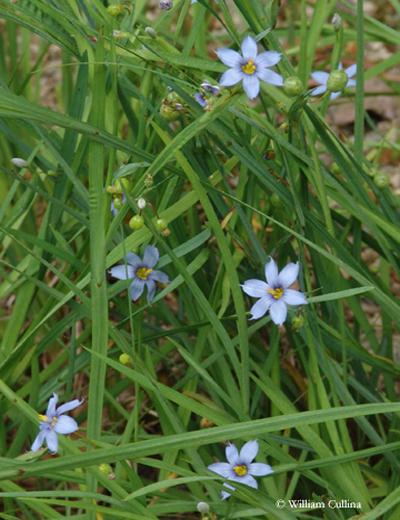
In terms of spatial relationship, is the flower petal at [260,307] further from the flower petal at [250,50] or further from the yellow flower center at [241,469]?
the flower petal at [250,50]

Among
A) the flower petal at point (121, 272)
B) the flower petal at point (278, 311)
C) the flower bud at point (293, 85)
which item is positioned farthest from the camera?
the flower petal at point (121, 272)

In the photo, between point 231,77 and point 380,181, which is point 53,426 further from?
point 380,181

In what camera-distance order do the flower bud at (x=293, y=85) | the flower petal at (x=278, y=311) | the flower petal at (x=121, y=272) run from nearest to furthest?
1. the flower bud at (x=293, y=85)
2. the flower petal at (x=278, y=311)
3. the flower petal at (x=121, y=272)

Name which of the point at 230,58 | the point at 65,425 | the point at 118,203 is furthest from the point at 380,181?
the point at 65,425

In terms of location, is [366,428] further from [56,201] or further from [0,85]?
[0,85]

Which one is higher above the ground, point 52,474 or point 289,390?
point 289,390

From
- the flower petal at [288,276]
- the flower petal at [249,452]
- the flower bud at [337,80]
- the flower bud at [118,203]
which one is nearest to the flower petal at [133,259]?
the flower bud at [118,203]

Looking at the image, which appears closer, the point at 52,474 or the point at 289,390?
the point at 52,474

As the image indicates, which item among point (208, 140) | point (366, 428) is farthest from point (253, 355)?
point (208, 140)
